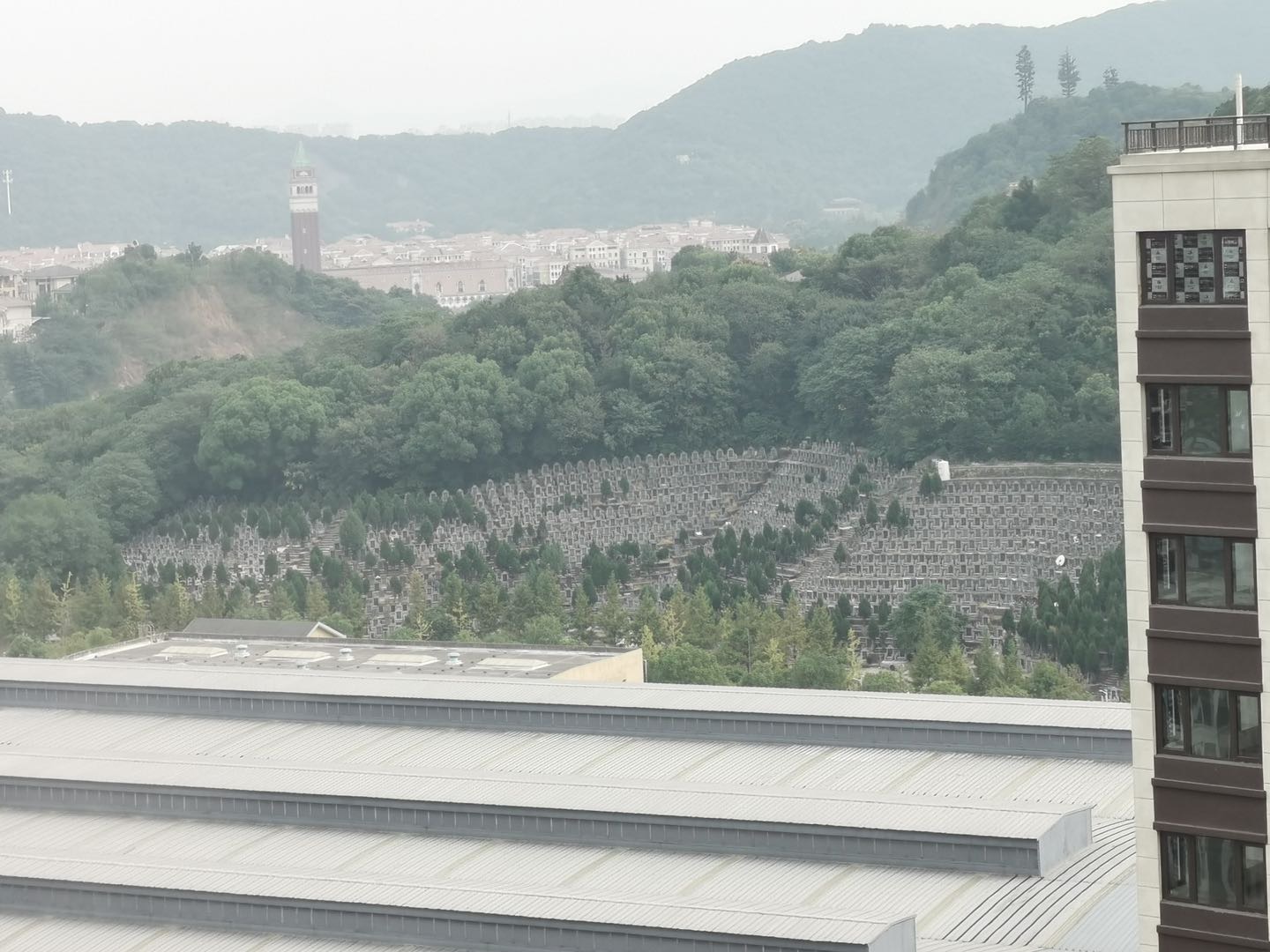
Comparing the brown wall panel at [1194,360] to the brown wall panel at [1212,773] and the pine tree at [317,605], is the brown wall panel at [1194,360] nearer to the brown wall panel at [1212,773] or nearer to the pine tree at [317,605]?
the brown wall panel at [1212,773]

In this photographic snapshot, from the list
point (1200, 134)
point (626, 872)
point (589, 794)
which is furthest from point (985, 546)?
point (1200, 134)

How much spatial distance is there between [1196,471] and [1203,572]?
3.29 feet

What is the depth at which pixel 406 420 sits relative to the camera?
98.8 metres

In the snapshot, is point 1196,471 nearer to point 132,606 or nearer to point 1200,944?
point 1200,944

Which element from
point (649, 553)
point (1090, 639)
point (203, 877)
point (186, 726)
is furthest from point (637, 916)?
point (649, 553)

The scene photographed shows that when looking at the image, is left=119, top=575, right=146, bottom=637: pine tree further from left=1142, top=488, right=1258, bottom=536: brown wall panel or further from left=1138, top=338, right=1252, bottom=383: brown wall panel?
left=1138, top=338, right=1252, bottom=383: brown wall panel

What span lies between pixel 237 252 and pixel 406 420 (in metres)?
79.0

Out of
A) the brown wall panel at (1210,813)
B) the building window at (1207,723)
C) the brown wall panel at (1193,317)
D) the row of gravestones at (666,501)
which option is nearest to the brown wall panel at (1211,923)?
the brown wall panel at (1210,813)

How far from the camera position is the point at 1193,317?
21391 millimetres

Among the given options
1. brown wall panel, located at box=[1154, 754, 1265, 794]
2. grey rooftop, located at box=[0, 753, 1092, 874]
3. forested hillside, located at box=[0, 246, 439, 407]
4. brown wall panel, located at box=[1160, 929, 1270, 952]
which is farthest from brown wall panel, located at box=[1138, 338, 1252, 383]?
forested hillside, located at box=[0, 246, 439, 407]

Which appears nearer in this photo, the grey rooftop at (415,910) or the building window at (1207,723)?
the building window at (1207,723)

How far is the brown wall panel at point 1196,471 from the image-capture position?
69.8 ft

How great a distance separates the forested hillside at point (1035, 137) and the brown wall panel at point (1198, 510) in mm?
120524

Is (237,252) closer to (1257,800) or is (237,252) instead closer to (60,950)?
(60,950)
